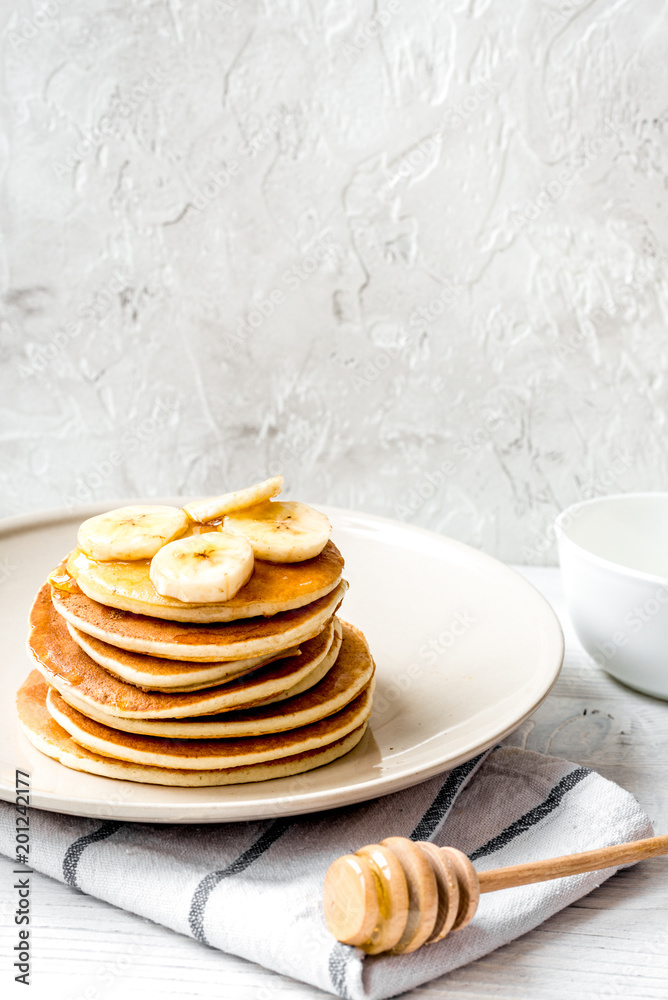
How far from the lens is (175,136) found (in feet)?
6.35

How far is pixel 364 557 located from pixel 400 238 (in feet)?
2.45

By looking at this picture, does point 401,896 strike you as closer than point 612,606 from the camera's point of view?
Yes

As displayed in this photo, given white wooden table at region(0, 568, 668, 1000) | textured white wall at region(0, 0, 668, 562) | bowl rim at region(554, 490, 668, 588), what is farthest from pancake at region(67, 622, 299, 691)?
textured white wall at region(0, 0, 668, 562)

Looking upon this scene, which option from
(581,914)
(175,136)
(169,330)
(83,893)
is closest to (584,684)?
(581,914)

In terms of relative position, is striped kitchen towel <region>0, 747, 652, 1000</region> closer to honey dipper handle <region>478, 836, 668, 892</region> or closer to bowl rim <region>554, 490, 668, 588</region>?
honey dipper handle <region>478, 836, 668, 892</region>

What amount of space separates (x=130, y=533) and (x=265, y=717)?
27 centimetres

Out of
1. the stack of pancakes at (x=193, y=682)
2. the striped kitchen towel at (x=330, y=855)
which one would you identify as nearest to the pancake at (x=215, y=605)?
the stack of pancakes at (x=193, y=682)

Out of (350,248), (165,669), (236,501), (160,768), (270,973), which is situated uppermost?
(350,248)

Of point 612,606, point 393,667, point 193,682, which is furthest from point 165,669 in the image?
point 612,606

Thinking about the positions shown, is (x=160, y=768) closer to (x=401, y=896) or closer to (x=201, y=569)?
(x=201, y=569)

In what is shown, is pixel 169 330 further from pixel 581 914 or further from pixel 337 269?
pixel 581 914

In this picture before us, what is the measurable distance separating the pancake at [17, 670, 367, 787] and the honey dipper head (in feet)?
0.67

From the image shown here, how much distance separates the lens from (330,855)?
3.14 ft

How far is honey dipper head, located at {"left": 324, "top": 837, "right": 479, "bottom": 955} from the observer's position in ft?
2.59
